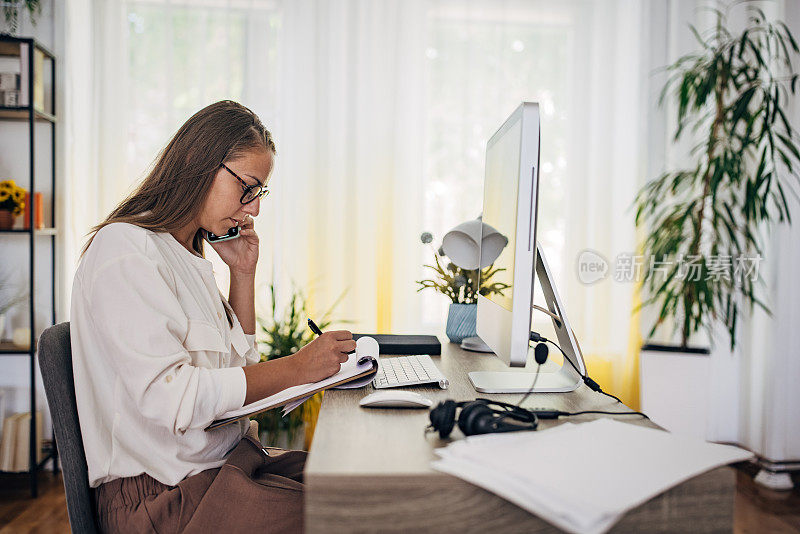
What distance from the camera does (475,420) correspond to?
869 millimetres

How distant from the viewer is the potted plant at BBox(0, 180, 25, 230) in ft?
8.25

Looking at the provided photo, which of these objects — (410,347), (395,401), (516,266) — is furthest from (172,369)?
(410,347)

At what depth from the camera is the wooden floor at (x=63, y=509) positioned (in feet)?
7.26

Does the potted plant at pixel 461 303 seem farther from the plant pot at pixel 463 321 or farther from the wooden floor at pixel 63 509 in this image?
the wooden floor at pixel 63 509

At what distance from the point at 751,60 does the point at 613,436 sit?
2664 millimetres

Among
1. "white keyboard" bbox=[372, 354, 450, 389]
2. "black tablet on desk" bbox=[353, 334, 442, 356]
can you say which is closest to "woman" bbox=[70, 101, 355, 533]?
"white keyboard" bbox=[372, 354, 450, 389]

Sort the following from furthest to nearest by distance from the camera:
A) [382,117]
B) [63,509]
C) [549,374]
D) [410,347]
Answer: [382,117]
[63,509]
[410,347]
[549,374]

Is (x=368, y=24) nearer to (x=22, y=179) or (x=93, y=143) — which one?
(x=93, y=143)

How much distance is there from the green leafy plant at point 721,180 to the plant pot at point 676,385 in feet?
0.37

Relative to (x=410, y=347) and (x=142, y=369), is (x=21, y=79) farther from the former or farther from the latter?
(x=142, y=369)

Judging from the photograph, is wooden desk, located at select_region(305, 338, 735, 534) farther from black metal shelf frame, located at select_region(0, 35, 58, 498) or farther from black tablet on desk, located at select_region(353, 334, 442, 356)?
black metal shelf frame, located at select_region(0, 35, 58, 498)

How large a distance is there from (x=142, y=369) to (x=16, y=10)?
8.34 feet

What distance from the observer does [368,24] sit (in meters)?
2.88

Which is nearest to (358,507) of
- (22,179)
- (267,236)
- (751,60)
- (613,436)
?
(613,436)
